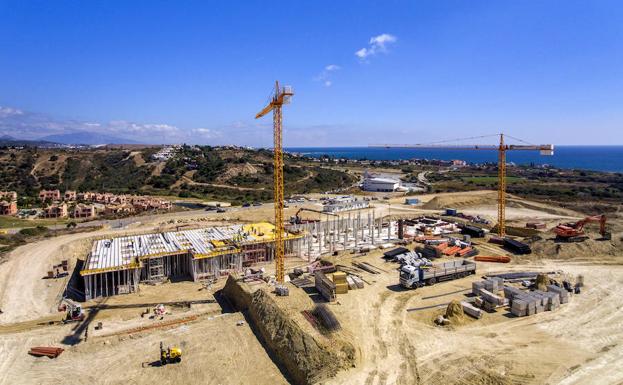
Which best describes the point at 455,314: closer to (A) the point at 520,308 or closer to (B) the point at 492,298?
(B) the point at 492,298

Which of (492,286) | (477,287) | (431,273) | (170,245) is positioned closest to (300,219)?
(170,245)

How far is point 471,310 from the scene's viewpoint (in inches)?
958

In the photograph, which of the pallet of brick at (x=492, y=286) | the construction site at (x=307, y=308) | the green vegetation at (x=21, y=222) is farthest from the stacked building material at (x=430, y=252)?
the green vegetation at (x=21, y=222)

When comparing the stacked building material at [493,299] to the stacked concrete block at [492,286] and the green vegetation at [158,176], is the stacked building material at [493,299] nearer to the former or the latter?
the stacked concrete block at [492,286]

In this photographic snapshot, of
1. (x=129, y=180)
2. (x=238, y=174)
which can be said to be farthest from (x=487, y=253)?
(x=129, y=180)

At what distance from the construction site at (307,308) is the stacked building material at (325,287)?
0.10 metres

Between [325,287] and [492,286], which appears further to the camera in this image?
[325,287]

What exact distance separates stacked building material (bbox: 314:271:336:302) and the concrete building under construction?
9.43m

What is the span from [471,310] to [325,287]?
9442 mm

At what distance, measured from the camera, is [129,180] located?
94312 millimetres

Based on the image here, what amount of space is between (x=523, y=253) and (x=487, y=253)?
3332 millimetres

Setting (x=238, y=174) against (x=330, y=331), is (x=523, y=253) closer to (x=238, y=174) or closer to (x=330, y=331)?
(x=330, y=331)

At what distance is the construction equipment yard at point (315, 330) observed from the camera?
61.7 ft

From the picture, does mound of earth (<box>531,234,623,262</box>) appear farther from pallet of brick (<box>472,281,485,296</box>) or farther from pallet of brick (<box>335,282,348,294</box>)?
pallet of brick (<box>335,282,348,294</box>)
